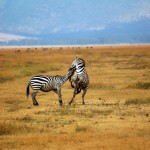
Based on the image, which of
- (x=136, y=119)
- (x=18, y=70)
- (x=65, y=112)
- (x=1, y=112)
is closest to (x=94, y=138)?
(x=136, y=119)

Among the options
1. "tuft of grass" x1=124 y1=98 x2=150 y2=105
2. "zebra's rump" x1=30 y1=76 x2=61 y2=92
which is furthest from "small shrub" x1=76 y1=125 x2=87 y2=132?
"zebra's rump" x1=30 y1=76 x2=61 y2=92

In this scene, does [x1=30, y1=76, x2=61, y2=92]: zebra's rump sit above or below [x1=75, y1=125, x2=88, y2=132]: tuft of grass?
above

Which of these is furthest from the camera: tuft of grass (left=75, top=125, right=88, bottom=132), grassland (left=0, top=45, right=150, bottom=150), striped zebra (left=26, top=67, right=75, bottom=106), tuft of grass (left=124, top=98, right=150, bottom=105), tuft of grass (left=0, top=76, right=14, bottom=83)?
tuft of grass (left=0, top=76, right=14, bottom=83)

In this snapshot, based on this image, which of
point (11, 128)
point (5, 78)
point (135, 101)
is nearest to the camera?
point (11, 128)

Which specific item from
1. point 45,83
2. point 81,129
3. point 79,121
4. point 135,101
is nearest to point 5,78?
point 45,83

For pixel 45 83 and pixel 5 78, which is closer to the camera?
pixel 45 83

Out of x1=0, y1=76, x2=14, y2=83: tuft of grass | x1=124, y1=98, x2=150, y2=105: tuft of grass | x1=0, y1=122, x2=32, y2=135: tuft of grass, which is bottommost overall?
x1=0, y1=122, x2=32, y2=135: tuft of grass

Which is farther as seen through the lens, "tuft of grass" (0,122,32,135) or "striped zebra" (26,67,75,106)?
"striped zebra" (26,67,75,106)

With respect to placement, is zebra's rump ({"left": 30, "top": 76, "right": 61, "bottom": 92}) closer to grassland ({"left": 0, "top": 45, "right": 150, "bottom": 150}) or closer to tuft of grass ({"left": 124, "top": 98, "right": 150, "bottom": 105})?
grassland ({"left": 0, "top": 45, "right": 150, "bottom": 150})

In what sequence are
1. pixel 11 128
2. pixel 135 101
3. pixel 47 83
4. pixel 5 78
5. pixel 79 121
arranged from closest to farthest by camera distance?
1. pixel 11 128
2. pixel 79 121
3. pixel 135 101
4. pixel 47 83
5. pixel 5 78

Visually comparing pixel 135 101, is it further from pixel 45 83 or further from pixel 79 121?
pixel 79 121

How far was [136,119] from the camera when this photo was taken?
17484 millimetres

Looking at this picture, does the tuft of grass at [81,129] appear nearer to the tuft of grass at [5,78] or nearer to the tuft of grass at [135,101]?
the tuft of grass at [135,101]

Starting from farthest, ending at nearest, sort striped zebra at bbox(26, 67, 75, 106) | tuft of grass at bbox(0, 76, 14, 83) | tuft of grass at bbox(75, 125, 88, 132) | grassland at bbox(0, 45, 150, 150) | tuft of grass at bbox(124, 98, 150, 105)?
tuft of grass at bbox(0, 76, 14, 83), striped zebra at bbox(26, 67, 75, 106), tuft of grass at bbox(124, 98, 150, 105), tuft of grass at bbox(75, 125, 88, 132), grassland at bbox(0, 45, 150, 150)
